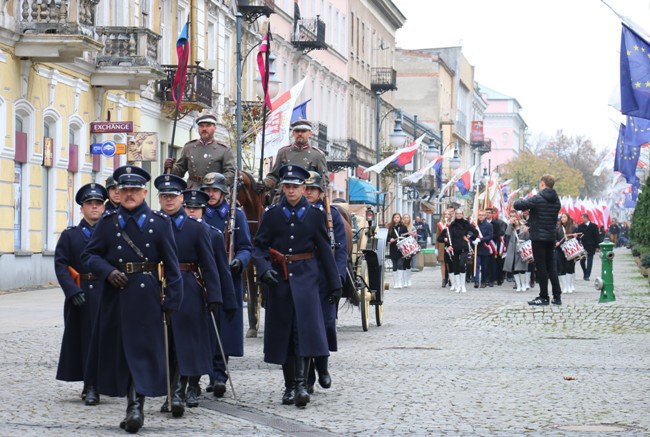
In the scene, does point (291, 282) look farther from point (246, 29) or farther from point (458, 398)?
point (246, 29)

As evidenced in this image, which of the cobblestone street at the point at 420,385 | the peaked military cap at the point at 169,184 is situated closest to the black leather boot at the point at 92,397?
the cobblestone street at the point at 420,385

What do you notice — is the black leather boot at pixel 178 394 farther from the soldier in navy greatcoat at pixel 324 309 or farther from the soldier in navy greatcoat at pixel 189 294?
the soldier in navy greatcoat at pixel 324 309

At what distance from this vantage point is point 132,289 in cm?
1013

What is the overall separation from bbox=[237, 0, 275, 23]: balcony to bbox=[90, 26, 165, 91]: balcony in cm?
932

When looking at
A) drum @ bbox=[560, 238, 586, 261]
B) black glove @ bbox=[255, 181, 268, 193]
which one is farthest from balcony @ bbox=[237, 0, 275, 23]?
black glove @ bbox=[255, 181, 268, 193]

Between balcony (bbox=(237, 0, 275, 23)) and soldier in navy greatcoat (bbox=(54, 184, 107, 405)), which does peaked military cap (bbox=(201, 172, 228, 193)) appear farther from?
balcony (bbox=(237, 0, 275, 23))

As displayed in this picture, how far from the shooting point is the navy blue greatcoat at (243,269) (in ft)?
40.7

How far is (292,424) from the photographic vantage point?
34.3 ft

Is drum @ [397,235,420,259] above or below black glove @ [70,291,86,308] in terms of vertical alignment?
above

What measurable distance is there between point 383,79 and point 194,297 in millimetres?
67096

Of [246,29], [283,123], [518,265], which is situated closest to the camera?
[283,123]

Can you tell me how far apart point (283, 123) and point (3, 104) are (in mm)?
5446

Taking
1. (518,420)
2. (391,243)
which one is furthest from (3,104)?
(518,420)

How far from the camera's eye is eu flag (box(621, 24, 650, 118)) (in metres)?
20.2
